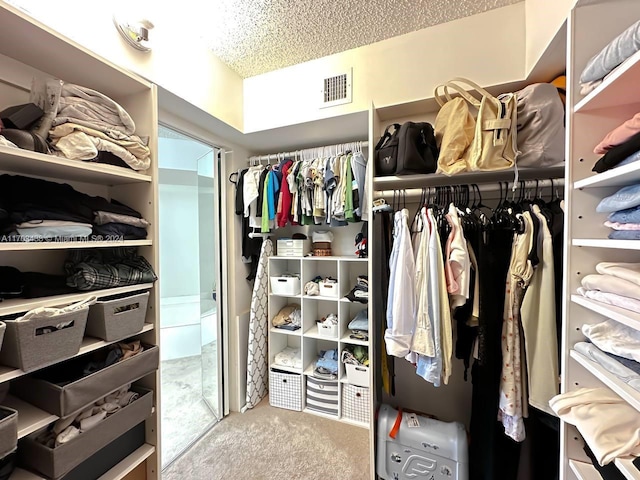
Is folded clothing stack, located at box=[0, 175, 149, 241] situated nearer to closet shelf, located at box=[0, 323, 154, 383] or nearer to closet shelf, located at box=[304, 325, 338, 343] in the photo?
closet shelf, located at box=[0, 323, 154, 383]

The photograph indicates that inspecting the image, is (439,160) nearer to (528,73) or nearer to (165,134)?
(528,73)

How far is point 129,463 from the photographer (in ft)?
3.59

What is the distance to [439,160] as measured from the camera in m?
1.36

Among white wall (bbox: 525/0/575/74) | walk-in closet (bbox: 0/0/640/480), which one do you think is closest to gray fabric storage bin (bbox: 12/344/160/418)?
walk-in closet (bbox: 0/0/640/480)

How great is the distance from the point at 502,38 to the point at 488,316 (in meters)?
1.43

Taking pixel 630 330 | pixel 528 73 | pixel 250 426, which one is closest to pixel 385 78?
pixel 528 73

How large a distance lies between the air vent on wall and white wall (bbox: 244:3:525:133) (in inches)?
1.4

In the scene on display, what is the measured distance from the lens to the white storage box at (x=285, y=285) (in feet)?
6.99

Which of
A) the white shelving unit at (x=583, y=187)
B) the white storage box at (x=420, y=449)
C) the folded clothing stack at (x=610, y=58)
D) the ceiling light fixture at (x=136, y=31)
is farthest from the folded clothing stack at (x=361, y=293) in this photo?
the ceiling light fixture at (x=136, y=31)

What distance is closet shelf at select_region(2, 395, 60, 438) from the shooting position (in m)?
0.79

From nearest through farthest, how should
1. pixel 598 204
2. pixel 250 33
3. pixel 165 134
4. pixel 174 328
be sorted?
pixel 598 204 → pixel 250 33 → pixel 165 134 → pixel 174 328

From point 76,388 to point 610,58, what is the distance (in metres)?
1.89

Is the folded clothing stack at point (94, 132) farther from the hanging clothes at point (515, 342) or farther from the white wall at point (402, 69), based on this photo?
the hanging clothes at point (515, 342)

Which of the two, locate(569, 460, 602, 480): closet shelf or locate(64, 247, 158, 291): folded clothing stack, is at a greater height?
locate(64, 247, 158, 291): folded clothing stack
